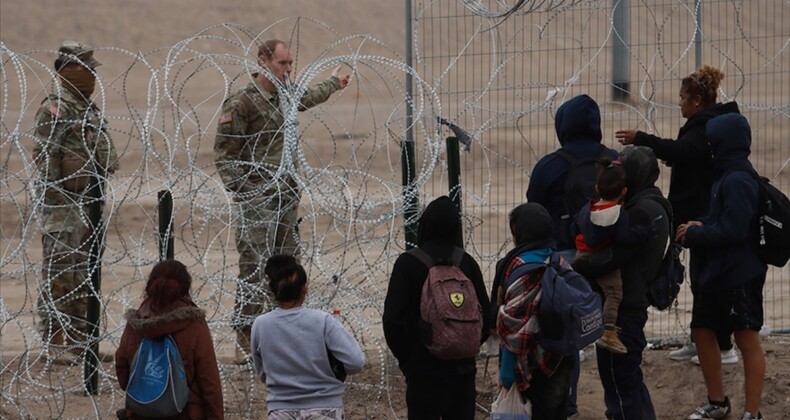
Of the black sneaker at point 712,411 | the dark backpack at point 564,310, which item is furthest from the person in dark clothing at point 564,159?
the black sneaker at point 712,411

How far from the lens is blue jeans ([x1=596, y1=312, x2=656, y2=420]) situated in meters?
5.93

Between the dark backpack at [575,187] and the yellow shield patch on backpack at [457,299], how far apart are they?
3.32ft

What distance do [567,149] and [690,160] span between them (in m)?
0.92

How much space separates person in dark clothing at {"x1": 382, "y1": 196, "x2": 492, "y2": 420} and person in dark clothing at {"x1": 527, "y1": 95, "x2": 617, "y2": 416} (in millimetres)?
879

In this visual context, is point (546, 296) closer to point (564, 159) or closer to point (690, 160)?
point (564, 159)

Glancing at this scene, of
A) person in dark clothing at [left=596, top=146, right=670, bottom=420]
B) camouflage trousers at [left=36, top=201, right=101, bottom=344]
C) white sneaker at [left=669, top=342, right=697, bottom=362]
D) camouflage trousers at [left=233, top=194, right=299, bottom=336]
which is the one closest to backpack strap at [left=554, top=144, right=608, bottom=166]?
person in dark clothing at [left=596, top=146, right=670, bottom=420]

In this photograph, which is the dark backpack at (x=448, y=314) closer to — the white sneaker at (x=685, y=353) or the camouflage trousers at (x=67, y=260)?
the white sneaker at (x=685, y=353)

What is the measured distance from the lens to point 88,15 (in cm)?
3497

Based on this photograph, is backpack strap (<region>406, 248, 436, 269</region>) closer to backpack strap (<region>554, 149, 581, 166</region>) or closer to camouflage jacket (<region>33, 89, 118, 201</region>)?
backpack strap (<region>554, 149, 581, 166</region>)

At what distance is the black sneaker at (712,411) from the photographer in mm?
6723

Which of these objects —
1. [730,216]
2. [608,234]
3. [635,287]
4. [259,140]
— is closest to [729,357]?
[730,216]

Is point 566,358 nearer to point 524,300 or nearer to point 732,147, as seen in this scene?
point 524,300

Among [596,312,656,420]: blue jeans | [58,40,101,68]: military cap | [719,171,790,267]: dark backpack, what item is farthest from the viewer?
[58,40,101,68]: military cap

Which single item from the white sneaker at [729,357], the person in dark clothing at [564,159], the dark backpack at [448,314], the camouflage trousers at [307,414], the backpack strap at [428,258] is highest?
the person in dark clothing at [564,159]
